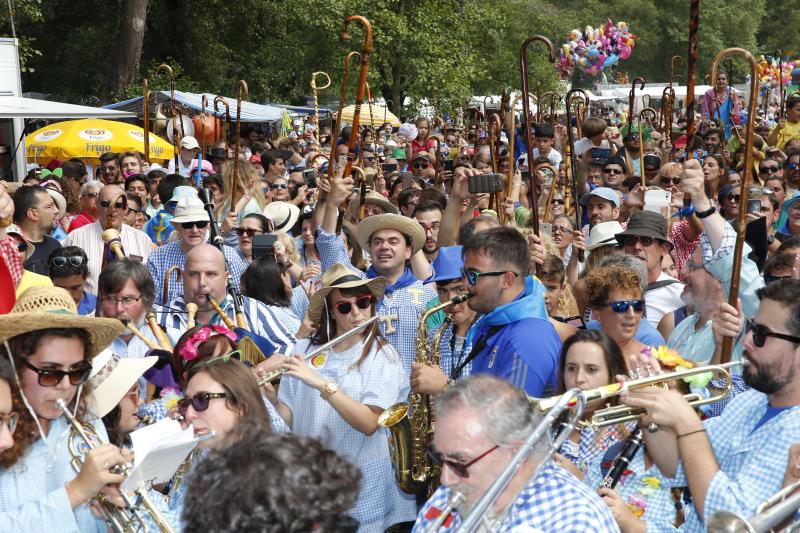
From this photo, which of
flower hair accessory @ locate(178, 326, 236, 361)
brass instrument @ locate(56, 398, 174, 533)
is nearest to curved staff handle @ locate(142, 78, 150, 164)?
flower hair accessory @ locate(178, 326, 236, 361)

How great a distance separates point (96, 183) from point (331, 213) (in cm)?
467

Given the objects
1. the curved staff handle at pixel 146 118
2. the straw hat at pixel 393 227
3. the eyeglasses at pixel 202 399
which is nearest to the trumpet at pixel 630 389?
the eyeglasses at pixel 202 399

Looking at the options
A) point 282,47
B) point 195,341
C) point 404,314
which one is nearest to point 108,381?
point 195,341

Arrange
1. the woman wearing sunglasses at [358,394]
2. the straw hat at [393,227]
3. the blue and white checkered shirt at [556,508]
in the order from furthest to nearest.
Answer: the straw hat at [393,227] → the woman wearing sunglasses at [358,394] → the blue and white checkered shirt at [556,508]

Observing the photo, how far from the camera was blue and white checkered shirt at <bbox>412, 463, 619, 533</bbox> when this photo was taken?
2773mm

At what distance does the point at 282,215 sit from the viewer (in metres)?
9.59

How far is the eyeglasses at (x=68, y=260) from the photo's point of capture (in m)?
6.56

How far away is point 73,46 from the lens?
3133 centimetres

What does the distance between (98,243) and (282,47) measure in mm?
23662

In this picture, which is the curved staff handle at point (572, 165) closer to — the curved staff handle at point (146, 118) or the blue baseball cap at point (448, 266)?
the blue baseball cap at point (448, 266)

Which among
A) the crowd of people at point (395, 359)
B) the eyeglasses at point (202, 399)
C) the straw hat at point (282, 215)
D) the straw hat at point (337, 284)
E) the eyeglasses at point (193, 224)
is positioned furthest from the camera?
the straw hat at point (282, 215)

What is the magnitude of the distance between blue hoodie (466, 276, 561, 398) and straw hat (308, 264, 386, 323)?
0.80 m

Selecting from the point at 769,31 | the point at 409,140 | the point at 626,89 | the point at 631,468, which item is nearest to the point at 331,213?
the point at 631,468

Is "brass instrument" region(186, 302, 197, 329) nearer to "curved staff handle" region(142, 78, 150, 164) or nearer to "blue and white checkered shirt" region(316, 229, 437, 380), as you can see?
"blue and white checkered shirt" region(316, 229, 437, 380)
